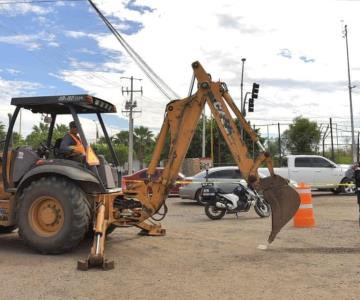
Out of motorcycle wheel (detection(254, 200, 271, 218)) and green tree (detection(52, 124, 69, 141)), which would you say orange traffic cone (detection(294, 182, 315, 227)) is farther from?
green tree (detection(52, 124, 69, 141))

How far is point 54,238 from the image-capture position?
8516 millimetres

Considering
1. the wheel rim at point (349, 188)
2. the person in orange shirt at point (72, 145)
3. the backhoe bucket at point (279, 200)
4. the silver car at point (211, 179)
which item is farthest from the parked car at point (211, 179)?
the backhoe bucket at point (279, 200)

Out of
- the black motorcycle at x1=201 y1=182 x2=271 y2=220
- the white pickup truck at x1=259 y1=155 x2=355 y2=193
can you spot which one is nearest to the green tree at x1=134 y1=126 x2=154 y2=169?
the white pickup truck at x1=259 y1=155 x2=355 y2=193

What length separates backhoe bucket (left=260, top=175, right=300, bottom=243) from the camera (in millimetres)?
8453

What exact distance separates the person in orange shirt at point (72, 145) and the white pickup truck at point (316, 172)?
15.9 metres

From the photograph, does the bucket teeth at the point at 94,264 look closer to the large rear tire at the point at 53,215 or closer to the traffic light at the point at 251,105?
the large rear tire at the point at 53,215

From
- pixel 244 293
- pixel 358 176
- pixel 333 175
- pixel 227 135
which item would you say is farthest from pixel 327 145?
pixel 244 293

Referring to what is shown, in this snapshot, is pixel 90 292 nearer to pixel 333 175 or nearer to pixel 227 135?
pixel 227 135

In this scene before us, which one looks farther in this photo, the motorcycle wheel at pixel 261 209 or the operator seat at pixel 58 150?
the motorcycle wheel at pixel 261 209

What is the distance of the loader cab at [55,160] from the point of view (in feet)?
28.9

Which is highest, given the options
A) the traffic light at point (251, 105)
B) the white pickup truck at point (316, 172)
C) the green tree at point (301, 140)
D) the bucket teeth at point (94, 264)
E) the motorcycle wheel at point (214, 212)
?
the traffic light at point (251, 105)

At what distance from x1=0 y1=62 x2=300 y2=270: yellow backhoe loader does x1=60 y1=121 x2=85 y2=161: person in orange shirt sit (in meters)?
0.11

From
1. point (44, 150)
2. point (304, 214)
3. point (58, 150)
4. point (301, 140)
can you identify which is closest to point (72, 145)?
point (58, 150)

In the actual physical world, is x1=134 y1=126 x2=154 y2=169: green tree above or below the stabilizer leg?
above
